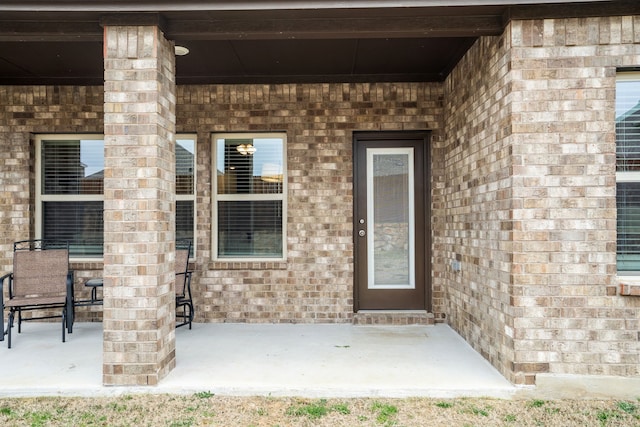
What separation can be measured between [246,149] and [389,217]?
1917mm

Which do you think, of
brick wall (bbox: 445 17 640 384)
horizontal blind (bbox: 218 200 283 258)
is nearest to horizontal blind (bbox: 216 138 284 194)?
horizontal blind (bbox: 218 200 283 258)

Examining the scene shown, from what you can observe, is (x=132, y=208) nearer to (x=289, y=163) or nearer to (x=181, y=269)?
(x=181, y=269)

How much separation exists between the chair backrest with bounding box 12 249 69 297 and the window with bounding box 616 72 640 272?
5.38 meters

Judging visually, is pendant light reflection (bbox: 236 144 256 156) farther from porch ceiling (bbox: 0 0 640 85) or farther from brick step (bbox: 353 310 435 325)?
brick step (bbox: 353 310 435 325)

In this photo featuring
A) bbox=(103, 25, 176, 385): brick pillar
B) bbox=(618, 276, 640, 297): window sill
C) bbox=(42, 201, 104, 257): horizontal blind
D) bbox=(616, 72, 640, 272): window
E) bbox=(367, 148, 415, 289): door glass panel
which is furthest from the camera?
bbox=(42, 201, 104, 257): horizontal blind

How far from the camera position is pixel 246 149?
17.4 feet

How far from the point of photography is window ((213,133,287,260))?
5.29m

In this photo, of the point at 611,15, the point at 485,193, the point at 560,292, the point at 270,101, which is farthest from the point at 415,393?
the point at 270,101

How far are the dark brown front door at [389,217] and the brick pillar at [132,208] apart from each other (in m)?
2.54

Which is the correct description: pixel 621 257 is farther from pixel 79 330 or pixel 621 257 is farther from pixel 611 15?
pixel 79 330

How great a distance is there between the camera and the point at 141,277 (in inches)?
129

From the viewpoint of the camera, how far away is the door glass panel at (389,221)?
17.1ft

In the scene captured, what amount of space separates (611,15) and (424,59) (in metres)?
1.71

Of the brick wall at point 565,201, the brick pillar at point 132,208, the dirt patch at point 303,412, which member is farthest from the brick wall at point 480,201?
the brick pillar at point 132,208
